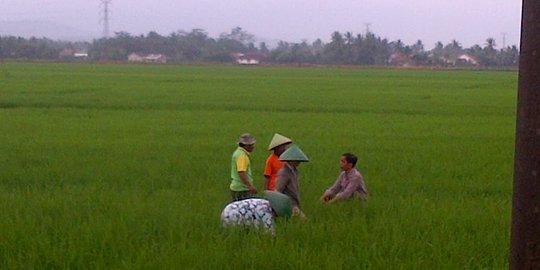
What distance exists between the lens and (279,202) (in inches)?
198

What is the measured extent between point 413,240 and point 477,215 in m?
1.07

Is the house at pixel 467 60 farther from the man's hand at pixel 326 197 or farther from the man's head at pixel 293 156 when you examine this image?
the man's head at pixel 293 156

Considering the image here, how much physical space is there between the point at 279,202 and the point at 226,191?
2.13 meters

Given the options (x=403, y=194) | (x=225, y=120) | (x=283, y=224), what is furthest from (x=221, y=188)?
(x=225, y=120)

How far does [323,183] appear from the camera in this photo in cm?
761

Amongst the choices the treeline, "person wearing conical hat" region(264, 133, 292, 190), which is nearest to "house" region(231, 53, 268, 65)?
the treeline

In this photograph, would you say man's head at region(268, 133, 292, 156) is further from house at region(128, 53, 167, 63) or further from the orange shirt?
house at region(128, 53, 167, 63)

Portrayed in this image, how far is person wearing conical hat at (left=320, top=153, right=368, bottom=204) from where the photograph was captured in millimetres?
5891

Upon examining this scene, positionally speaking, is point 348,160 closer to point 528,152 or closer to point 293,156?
point 293,156

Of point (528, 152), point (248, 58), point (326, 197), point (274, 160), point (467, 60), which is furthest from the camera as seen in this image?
point (248, 58)

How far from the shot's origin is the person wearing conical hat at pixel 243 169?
19.2ft

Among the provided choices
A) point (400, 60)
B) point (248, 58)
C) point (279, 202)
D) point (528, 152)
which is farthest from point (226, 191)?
point (248, 58)

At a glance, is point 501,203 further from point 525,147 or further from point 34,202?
point 525,147

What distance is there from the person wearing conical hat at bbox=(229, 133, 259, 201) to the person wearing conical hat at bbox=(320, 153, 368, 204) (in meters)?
0.65
